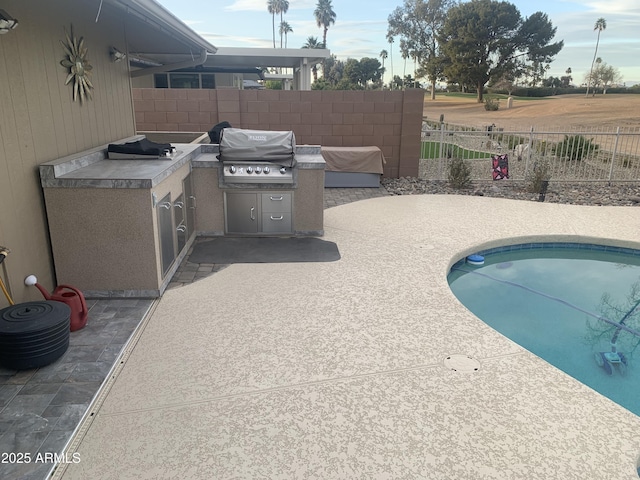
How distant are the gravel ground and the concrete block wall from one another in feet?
2.78

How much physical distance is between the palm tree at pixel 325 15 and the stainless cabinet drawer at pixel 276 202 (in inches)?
2277

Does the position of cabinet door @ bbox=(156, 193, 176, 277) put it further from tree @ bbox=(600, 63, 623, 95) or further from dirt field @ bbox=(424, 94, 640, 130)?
tree @ bbox=(600, 63, 623, 95)

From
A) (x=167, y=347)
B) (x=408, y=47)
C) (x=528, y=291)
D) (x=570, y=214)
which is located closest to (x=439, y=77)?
(x=408, y=47)

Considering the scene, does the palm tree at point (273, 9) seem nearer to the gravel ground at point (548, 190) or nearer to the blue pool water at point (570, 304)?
the gravel ground at point (548, 190)

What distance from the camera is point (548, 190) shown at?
29.8 ft

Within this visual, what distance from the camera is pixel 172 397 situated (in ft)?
9.02

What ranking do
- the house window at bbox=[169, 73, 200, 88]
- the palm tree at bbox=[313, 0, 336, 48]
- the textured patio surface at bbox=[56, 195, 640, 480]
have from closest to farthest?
the textured patio surface at bbox=[56, 195, 640, 480]
the house window at bbox=[169, 73, 200, 88]
the palm tree at bbox=[313, 0, 336, 48]

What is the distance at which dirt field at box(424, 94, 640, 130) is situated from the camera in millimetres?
26078

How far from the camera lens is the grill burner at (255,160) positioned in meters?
5.48

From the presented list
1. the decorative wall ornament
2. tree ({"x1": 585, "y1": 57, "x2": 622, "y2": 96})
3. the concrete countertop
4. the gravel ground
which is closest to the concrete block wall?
the gravel ground

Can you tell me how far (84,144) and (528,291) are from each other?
4.70 meters

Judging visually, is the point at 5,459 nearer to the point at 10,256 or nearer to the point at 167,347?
the point at 167,347

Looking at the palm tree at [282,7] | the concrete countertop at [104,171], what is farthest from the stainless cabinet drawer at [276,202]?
the palm tree at [282,7]

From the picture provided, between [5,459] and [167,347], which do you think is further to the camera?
[167,347]
